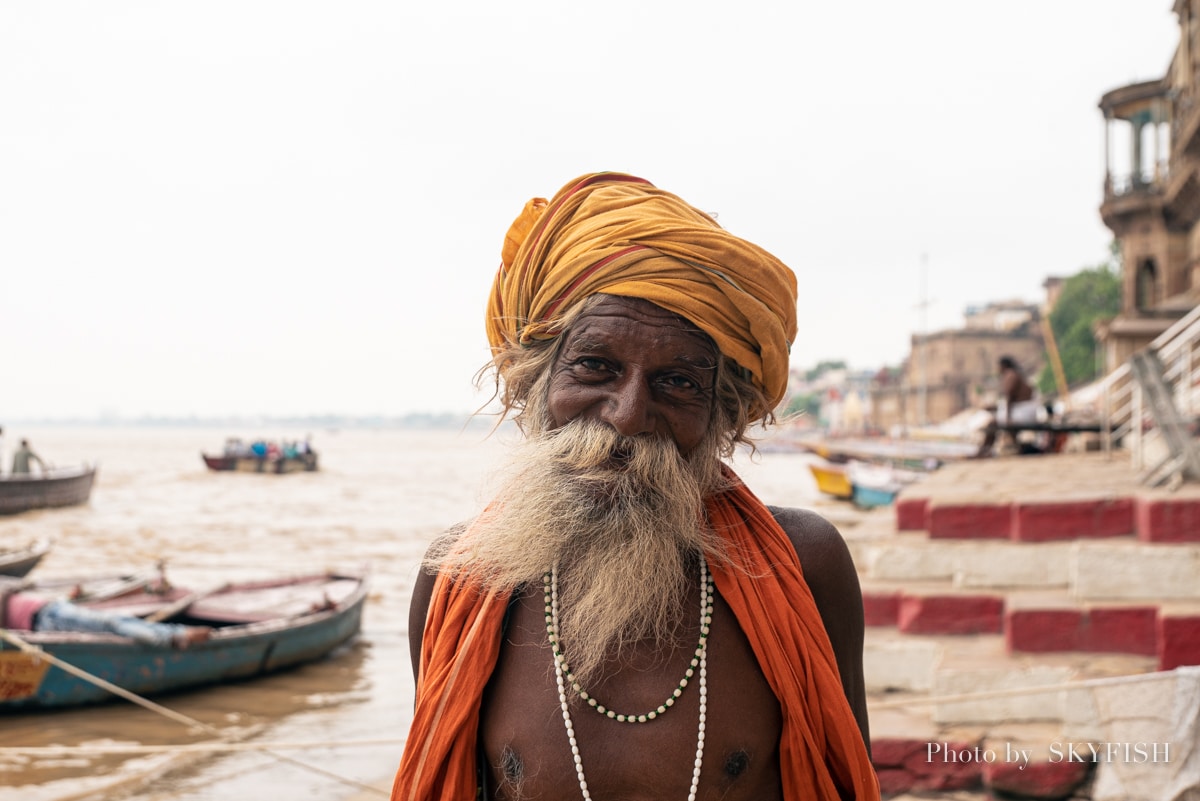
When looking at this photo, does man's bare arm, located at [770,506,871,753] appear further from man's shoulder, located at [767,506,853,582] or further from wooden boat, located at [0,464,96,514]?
wooden boat, located at [0,464,96,514]

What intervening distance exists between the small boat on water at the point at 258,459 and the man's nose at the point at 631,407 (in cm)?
4479

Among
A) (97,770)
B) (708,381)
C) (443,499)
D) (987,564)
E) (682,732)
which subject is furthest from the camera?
(443,499)

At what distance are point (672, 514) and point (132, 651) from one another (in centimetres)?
758

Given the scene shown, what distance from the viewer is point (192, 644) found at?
309 inches

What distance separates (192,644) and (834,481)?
73.1ft

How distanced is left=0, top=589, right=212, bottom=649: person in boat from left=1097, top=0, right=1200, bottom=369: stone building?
19175mm

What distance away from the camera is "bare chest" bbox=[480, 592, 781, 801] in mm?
1467

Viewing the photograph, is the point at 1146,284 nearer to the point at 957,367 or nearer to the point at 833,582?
the point at 833,582

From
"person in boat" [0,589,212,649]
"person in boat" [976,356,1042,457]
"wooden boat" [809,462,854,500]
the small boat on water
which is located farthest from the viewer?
the small boat on water

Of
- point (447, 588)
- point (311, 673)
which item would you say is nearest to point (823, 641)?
point (447, 588)

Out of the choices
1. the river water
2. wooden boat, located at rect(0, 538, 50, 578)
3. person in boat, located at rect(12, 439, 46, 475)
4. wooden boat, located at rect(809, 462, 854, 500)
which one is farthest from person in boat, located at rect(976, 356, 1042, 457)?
person in boat, located at rect(12, 439, 46, 475)

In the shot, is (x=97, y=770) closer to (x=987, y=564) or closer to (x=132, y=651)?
(x=132, y=651)

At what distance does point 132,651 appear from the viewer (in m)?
7.66

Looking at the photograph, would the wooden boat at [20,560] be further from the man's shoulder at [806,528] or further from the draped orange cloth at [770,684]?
the man's shoulder at [806,528]
